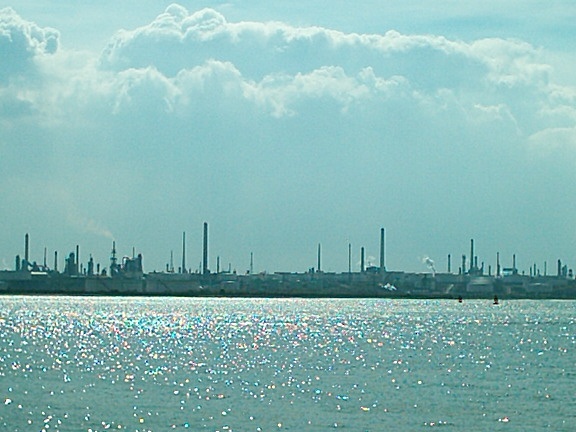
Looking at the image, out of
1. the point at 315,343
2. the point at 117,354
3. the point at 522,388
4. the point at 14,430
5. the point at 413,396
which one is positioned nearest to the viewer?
the point at 14,430

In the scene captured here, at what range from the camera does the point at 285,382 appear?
66500 mm

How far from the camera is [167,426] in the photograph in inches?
1945

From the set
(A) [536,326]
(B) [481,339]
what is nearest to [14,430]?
(B) [481,339]

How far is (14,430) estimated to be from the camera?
1890 inches

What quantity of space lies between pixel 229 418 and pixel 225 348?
44525 millimetres

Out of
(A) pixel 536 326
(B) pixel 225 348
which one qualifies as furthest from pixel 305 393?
(A) pixel 536 326

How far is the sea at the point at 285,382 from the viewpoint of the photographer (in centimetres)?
5162

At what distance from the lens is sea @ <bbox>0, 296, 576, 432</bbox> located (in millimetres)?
51625

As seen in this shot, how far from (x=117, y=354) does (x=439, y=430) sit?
41493 mm

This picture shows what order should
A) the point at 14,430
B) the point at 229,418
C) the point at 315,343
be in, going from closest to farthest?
the point at 14,430 < the point at 229,418 < the point at 315,343

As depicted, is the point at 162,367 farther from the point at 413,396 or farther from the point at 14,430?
the point at 14,430

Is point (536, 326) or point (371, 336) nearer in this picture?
point (371, 336)

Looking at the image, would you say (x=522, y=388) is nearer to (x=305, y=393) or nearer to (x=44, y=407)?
(x=305, y=393)

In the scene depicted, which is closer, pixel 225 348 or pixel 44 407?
pixel 44 407
